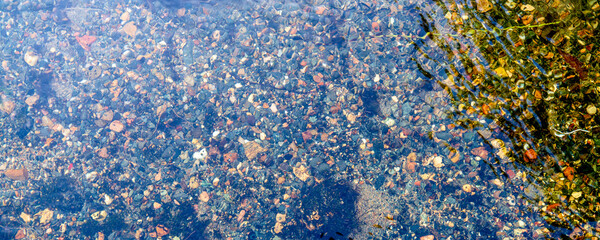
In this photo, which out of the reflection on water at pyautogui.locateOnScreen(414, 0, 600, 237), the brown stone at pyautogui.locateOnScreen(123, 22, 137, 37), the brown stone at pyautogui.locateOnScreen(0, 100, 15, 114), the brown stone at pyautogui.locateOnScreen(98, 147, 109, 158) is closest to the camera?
the reflection on water at pyautogui.locateOnScreen(414, 0, 600, 237)

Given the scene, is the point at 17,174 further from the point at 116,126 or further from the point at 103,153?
the point at 116,126

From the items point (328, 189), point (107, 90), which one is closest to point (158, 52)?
point (107, 90)

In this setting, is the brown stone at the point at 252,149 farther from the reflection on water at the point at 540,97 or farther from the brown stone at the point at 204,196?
the reflection on water at the point at 540,97

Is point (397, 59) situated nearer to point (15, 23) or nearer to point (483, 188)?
point (483, 188)

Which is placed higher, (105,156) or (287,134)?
(287,134)

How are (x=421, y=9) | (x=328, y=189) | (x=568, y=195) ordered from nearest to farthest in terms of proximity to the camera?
(x=568, y=195) → (x=328, y=189) → (x=421, y=9)

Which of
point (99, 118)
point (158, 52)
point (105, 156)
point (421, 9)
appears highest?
point (421, 9)

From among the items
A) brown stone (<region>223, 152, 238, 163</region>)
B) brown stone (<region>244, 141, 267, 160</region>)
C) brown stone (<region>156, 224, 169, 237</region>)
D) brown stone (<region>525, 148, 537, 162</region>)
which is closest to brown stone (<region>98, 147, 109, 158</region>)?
brown stone (<region>156, 224, 169, 237</region>)

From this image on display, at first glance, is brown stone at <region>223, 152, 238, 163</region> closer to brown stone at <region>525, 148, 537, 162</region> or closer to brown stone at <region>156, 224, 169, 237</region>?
brown stone at <region>156, 224, 169, 237</region>
